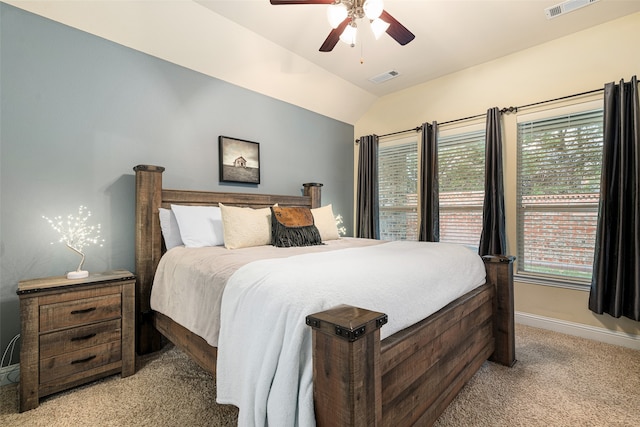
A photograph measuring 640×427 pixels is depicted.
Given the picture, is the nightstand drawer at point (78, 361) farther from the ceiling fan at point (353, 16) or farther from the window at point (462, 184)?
the window at point (462, 184)

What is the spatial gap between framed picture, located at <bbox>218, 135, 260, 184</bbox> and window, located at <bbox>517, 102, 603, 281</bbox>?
2.89m

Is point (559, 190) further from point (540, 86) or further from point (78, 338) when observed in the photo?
point (78, 338)

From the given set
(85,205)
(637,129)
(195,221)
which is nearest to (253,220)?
(195,221)

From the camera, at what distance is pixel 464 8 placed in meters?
2.58

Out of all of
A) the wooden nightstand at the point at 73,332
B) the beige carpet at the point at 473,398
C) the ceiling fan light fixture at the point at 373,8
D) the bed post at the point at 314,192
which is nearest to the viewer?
the beige carpet at the point at 473,398

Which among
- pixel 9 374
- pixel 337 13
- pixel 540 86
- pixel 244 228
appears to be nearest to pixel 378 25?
pixel 337 13

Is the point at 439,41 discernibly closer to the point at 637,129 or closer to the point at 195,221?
the point at 637,129

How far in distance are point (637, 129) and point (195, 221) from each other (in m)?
3.77

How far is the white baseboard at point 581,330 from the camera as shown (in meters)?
2.58

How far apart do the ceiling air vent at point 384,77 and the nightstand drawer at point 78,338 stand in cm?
371

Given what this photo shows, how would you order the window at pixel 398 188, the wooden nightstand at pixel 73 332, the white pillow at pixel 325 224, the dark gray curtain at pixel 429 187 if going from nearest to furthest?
the wooden nightstand at pixel 73 332 < the white pillow at pixel 325 224 < the dark gray curtain at pixel 429 187 < the window at pixel 398 188

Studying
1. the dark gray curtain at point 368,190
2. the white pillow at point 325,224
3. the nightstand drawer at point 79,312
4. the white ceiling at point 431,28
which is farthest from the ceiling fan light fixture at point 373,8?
the dark gray curtain at point 368,190

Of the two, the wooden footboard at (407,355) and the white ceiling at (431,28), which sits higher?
the white ceiling at (431,28)

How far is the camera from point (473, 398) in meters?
1.81
